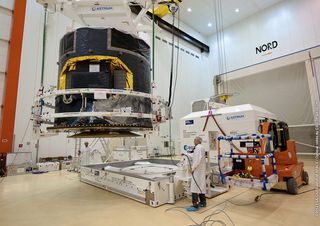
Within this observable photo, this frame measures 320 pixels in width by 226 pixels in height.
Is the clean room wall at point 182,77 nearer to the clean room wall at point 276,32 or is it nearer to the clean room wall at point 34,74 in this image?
the clean room wall at point 276,32

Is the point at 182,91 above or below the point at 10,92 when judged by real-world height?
above

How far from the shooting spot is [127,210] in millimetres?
3619

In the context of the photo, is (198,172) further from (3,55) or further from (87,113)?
(3,55)

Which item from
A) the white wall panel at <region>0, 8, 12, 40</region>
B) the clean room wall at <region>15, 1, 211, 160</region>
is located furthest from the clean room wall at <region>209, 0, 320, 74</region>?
the white wall panel at <region>0, 8, 12, 40</region>

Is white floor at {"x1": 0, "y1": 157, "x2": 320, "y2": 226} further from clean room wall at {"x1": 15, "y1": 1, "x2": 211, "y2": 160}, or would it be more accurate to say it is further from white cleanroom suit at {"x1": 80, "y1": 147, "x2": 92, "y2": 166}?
clean room wall at {"x1": 15, "y1": 1, "x2": 211, "y2": 160}

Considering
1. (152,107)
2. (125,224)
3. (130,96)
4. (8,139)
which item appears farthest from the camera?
(8,139)

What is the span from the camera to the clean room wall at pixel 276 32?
1289 centimetres

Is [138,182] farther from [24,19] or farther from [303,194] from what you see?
[24,19]

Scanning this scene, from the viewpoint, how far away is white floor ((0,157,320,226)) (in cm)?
309

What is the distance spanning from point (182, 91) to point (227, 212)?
43.7ft

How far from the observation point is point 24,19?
8.89 metres

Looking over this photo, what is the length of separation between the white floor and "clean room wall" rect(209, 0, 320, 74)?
39.3ft

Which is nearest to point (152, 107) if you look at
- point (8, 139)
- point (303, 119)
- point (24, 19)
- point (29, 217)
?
point (29, 217)

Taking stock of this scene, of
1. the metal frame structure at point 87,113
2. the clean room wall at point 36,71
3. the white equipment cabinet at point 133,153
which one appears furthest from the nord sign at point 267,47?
the metal frame structure at point 87,113
